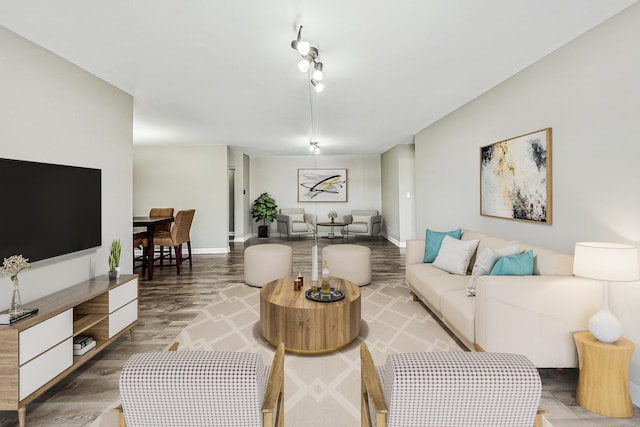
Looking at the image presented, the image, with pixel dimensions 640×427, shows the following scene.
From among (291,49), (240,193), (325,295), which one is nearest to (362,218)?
(240,193)

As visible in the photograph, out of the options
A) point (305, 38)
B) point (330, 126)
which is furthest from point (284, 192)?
point (305, 38)

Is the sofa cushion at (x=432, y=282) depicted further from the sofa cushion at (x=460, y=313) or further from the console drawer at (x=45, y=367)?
the console drawer at (x=45, y=367)

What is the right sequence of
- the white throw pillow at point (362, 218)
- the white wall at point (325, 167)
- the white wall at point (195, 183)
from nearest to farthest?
the white wall at point (195, 183), the white throw pillow at point (362, 218), the white wall at point (325, 167)

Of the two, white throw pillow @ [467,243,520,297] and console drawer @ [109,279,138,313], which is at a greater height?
white throw pillow @ [467,243,520,297]

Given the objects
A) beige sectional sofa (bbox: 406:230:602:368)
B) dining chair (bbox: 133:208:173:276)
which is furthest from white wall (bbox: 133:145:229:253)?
beige sectional sofa (bbox: 406:230:602:368)

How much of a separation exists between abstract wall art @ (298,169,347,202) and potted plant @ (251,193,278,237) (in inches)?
36.1

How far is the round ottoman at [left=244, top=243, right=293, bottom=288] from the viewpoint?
4.38 meters

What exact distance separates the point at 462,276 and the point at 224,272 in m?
3.65

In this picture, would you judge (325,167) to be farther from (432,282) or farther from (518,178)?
(432,282)

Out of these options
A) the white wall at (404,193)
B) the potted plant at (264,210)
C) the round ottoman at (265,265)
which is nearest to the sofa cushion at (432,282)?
the round ottoman at (265,265)

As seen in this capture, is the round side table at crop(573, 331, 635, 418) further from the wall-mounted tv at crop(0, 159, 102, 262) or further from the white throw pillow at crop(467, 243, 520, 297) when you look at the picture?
the wall-mounted tv at crop(0, 159, 102, 262)

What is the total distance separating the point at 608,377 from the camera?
1835 mm

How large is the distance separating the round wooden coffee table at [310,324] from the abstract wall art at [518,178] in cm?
190

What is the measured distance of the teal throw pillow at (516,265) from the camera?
2414 millimetres
